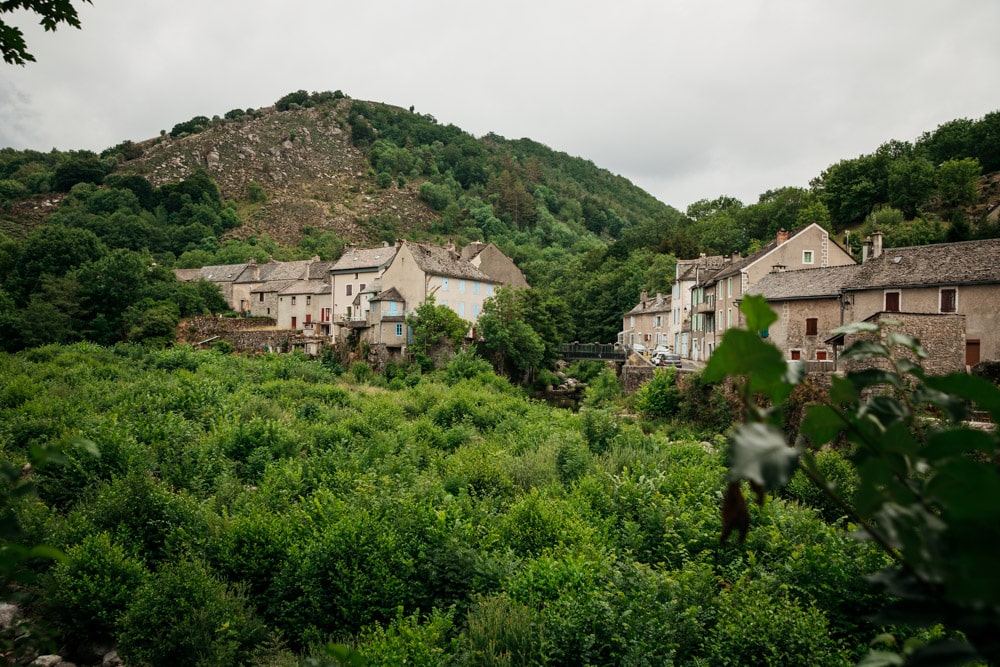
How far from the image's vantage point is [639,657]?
830 cm

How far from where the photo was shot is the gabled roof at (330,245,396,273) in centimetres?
4794

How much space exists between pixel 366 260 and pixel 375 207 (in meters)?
80.8

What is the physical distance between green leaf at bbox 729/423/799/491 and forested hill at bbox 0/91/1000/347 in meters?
46.0

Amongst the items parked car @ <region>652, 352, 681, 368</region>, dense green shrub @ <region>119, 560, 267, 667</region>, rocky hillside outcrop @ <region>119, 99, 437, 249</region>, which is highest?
rocky hillside outcrop @ <region>119, 99, 437, 249</region>

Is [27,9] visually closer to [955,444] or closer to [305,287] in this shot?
[955,444]

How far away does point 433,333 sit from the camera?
42844 millimetres

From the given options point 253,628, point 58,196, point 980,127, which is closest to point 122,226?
point 58,196

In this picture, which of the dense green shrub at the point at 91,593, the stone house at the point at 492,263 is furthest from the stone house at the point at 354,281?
Result: the dense green shrub at the point at 91,593

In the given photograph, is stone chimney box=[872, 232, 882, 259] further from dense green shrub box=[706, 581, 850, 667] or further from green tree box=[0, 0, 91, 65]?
green tree box=[0, 0, 91, 65]

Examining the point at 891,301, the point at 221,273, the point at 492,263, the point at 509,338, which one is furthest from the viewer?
the point at 221,273

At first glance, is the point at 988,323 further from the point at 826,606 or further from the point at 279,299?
the point at 279,299

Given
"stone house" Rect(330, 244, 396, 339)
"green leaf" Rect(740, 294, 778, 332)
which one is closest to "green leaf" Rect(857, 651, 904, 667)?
"green leaf" Rect(740, 294, 778, 332)

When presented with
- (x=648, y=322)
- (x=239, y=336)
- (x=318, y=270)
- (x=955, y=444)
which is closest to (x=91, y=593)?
(x=955, y=444)

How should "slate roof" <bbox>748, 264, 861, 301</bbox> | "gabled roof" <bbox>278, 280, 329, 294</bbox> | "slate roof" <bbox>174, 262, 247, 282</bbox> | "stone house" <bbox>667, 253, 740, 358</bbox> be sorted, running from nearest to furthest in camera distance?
1. "slate roof" <bbox>748, 264, 861, 301</bbox>
2. "stone house" <bbox>667, 253, 740, 358</bbox>
3. "gabled roof" <bbox>278, 280, 329, 294</bbox>
4. "slate roof" <bbox>174, 262, 247, 282</bbox>
